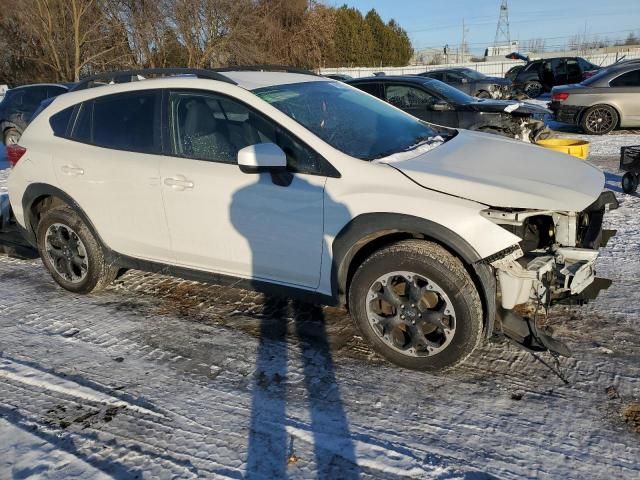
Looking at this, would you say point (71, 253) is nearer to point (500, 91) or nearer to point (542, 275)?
point (542, 275)

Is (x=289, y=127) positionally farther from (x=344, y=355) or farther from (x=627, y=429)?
(x=627, y=429)

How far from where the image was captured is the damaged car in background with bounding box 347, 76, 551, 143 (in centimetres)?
948

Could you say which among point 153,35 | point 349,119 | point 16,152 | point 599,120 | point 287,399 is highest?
point 153,35

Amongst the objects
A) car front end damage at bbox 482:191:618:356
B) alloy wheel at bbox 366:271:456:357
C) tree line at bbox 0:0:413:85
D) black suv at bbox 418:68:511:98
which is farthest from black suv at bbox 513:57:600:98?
alloy wheel at bbox 366:271:456:357

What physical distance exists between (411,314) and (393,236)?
490mm

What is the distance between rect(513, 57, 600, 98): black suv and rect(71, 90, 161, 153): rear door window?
21.6 metres

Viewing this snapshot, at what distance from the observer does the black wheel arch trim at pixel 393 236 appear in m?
3.10

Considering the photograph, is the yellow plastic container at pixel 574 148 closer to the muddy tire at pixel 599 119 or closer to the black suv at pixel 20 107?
the muddy tire at pixel 599 119

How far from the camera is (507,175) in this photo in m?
3.33

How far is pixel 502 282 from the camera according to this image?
3.19m

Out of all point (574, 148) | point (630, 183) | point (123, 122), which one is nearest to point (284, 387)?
point (123, 122)

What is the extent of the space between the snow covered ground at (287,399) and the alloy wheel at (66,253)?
1.30ft

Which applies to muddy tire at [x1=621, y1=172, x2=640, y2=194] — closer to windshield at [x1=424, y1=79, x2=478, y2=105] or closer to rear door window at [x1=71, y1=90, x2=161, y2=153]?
windshield at [x1=424, y1=79, x2=478, y2=105]

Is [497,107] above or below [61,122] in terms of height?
above
